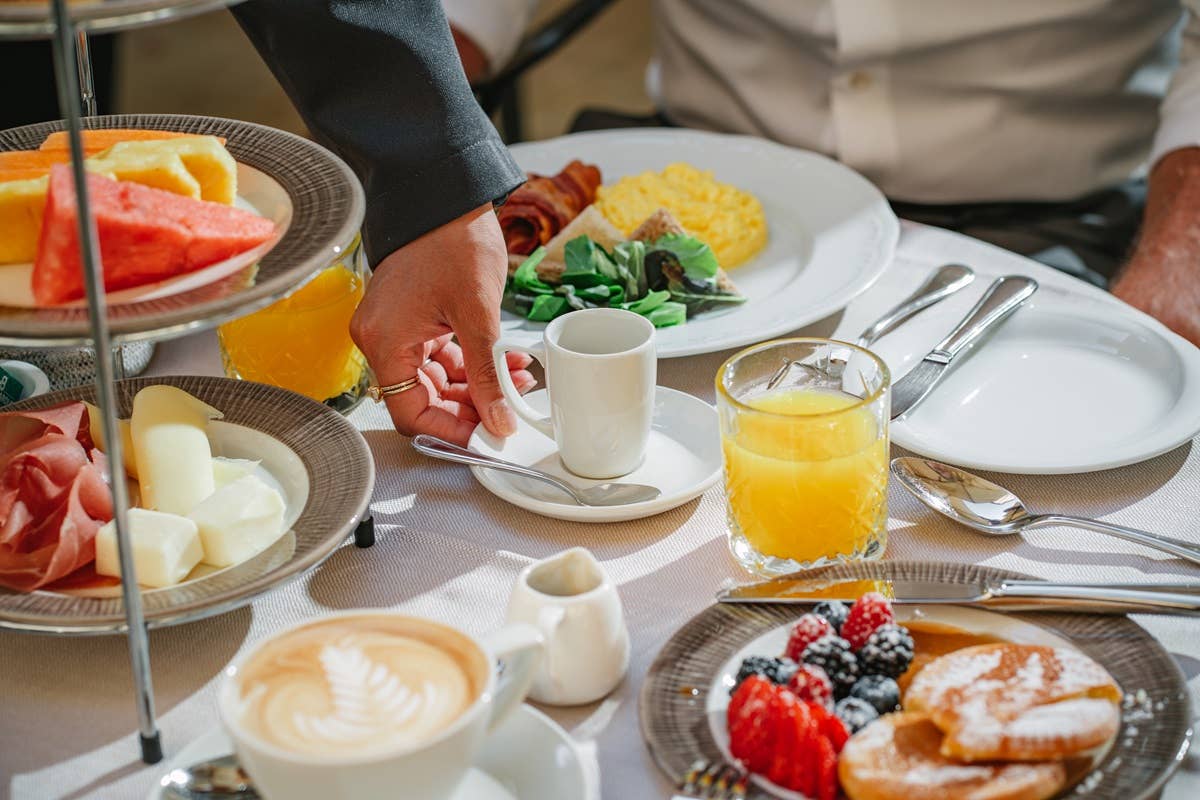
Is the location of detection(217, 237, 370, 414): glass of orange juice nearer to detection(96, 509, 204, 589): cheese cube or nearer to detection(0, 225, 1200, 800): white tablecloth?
detection(0, 225, 1200, 800): white tablecloth

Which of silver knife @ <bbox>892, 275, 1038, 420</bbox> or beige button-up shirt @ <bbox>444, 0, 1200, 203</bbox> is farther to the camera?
beige button-up shirt @ <bbox>444, 0, 1200, 203</bbox>

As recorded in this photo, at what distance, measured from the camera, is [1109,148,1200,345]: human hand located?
4.66 ft

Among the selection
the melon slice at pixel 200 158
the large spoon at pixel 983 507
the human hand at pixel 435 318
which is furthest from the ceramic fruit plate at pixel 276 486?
the large spoon at pixel 983 507

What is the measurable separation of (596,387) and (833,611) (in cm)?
31

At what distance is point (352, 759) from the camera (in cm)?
61

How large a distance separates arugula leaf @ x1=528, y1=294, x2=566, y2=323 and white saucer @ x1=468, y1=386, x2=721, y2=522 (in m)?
0.13

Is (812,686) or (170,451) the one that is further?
(170,451)

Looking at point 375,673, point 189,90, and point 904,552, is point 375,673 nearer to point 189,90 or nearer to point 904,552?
point 904,552

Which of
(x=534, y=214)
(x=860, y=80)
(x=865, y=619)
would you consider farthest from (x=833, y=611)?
(x=860, y=80)

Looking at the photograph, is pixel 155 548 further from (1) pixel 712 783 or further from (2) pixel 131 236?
(1) pixel 712 783

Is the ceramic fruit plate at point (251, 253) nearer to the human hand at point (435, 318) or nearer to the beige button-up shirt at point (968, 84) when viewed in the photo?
the human hand at point (435, 318)

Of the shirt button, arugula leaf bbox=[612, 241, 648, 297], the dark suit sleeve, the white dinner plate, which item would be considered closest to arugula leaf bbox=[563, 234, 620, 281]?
arugula leaf bbox=[612, 241, 648, 297]

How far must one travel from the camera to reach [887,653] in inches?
30.5


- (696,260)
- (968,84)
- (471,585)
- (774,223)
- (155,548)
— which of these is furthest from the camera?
(968,84)
